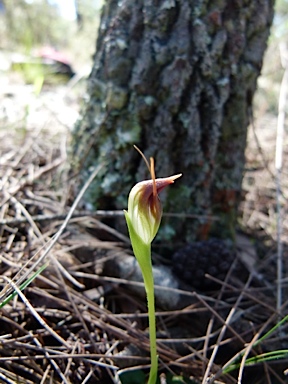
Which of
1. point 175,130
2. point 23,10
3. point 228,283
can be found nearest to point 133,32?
point 175,130

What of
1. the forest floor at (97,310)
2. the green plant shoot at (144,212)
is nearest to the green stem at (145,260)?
the green plant shoot at (144,212)

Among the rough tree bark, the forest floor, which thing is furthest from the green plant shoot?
the rough tree bark

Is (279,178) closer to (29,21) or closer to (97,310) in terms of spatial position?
(97,310)

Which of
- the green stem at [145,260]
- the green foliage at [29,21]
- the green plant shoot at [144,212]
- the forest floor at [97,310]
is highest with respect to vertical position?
the green foliage at [29,21]

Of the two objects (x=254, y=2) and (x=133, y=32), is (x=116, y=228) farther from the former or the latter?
(x=254, y=2)

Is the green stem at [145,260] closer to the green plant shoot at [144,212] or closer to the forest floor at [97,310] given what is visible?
the green plant shoot at [144,212]
